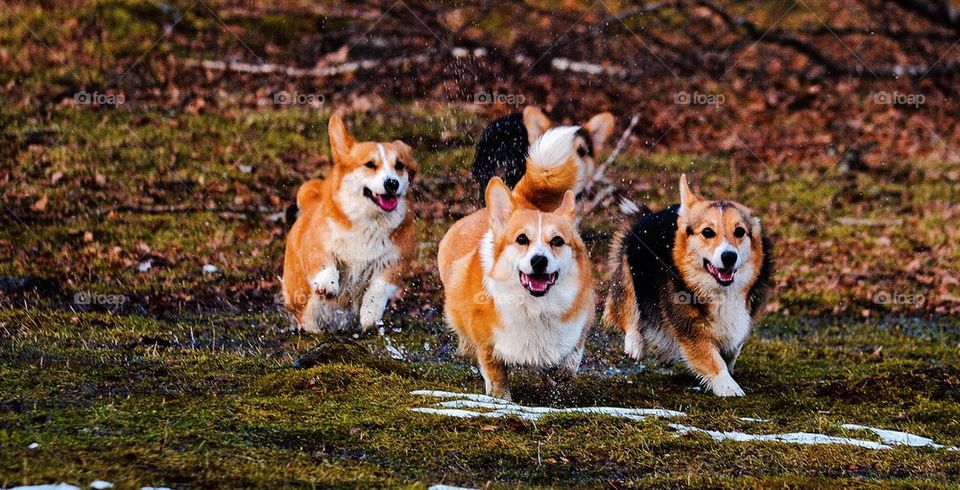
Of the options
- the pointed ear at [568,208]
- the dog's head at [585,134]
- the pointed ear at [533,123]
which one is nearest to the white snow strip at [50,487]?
the pointed ear at [568,208]

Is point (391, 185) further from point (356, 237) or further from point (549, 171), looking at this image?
point (549, 171)

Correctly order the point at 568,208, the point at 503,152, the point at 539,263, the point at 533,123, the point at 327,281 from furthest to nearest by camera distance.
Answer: the point at 503,152 → the point at 533,123 → the point at 327,281 → the point at 568,208 → the point at 539,263

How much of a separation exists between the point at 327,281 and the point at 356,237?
0.42 metres

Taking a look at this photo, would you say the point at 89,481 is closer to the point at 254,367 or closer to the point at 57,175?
the point at 254,367

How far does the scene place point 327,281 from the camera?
9172mm

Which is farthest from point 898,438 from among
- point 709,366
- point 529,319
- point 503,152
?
point 503,152

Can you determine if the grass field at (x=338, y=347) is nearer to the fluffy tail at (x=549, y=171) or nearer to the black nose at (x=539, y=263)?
the black nose at (x=539, y=263)

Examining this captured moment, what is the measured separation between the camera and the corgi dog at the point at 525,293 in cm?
696

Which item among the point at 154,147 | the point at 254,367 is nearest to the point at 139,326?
Answer: the point at 254,367

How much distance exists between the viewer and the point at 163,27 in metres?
18.7

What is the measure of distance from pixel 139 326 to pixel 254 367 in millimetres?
1985

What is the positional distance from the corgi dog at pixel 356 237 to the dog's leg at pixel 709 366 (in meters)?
2.42

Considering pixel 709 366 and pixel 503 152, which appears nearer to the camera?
pixel 709 366

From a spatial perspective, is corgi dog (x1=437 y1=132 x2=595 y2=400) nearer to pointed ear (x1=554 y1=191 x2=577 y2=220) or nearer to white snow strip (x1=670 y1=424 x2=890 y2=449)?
pointed ear (x1=554 y1=191 x2=577 y2=220)
